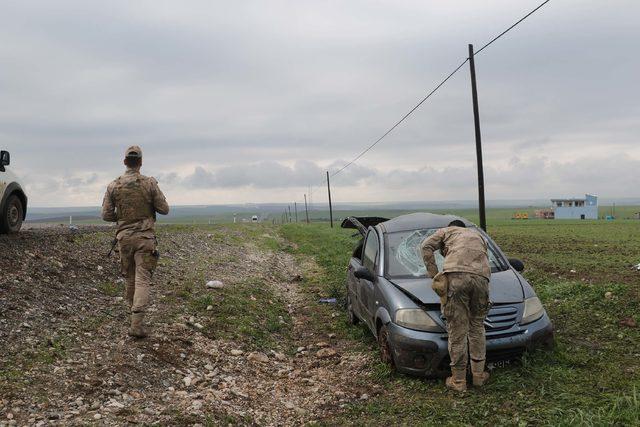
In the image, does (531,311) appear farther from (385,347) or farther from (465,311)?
(385,347)

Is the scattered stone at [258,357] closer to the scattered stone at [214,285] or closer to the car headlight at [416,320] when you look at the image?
the car headlight at [416,320]

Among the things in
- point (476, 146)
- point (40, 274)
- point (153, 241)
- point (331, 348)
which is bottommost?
point (331, 348)

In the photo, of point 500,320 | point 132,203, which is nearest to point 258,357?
point 132,203

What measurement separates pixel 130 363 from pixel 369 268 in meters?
3.40

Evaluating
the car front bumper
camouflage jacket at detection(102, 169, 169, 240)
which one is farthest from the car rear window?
camouflage jacket at detection(102, 169, 169, 240)

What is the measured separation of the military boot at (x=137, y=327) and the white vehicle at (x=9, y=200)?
5.81 metres

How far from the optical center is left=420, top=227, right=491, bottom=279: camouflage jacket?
5075 millimetres

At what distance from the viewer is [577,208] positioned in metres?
83.9

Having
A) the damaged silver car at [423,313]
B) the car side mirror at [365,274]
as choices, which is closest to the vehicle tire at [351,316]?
the damaged silver car at [423,313]

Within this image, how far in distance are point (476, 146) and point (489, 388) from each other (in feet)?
29.3

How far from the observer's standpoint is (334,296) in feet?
36.0

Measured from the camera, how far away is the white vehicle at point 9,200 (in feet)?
33.1

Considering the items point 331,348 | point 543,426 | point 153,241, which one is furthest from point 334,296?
point 543,426

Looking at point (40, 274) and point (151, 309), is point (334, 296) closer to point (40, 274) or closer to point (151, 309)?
point (151, 309)
